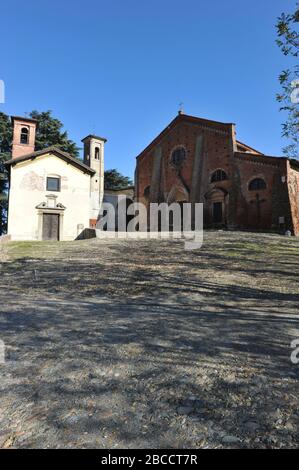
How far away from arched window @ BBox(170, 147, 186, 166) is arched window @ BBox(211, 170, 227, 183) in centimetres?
411

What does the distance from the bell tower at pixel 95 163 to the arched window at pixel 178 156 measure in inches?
325

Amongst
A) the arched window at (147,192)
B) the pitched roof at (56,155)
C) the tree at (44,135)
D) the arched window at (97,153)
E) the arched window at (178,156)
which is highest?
the tree at (44,135)

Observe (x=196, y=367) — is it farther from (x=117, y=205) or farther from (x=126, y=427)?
(x=117, y=205)

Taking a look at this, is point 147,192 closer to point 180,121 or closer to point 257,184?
point 180,121

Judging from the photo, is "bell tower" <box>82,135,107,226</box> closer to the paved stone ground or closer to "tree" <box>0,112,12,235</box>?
"tree" <box>0,112,12,235</box>

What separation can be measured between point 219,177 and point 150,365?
26860mm

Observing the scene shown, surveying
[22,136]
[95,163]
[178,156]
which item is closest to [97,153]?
[95,163]

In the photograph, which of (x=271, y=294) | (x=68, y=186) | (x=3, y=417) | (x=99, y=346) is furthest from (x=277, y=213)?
(x=3, y=417)

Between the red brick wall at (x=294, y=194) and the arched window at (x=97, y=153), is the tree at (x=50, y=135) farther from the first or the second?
the red brick wall at (x=294, y=194)

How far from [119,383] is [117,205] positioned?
35159 millimetres

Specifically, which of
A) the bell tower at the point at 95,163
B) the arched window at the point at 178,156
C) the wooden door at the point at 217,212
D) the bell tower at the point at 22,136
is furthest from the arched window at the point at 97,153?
the wooden door at the point at 217,212

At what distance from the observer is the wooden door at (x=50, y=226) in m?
25.7

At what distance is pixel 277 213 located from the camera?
82.1ft

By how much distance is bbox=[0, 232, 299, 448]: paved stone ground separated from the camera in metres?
2.57
